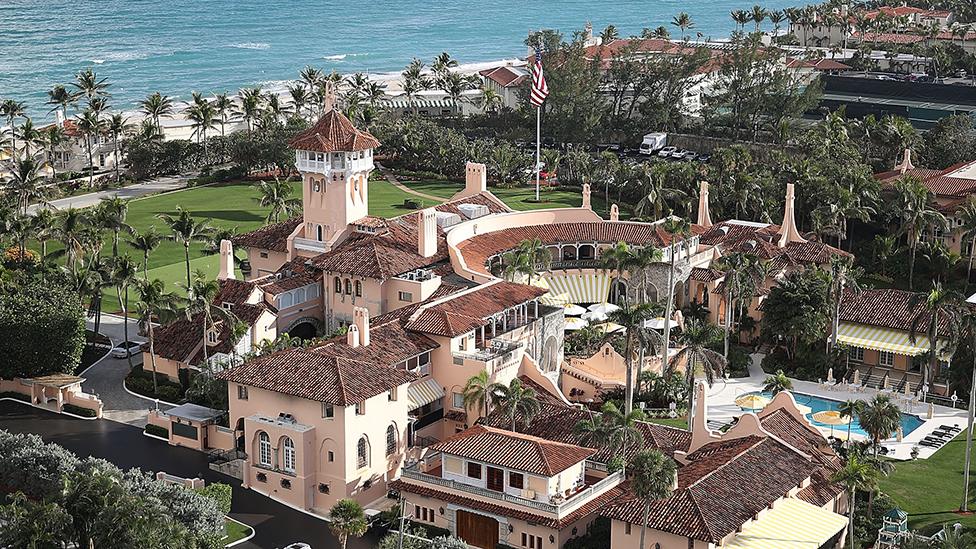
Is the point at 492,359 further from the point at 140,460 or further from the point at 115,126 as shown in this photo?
the point at 115,126

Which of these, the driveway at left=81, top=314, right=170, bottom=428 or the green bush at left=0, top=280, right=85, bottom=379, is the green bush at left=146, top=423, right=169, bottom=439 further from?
the green bush at left=0, top=280, right=85, bottom=379

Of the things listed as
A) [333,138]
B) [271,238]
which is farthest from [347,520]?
[271,238]

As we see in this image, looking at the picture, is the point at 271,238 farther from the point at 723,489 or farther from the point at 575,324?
the point at 723,489

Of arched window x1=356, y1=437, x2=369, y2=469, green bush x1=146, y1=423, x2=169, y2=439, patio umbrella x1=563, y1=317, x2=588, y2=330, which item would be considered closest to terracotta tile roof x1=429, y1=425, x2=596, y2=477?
arched window x1=356, y1=437, x2=369, y2=469

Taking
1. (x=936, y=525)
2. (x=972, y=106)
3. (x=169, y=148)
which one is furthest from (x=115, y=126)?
(x=936, y=525)

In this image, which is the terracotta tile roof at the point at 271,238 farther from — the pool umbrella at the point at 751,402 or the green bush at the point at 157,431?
the pool umbrella at the point at 751,402

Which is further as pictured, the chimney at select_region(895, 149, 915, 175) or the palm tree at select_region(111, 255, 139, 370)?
the chimney at select_region(895, 149, 915, 175)

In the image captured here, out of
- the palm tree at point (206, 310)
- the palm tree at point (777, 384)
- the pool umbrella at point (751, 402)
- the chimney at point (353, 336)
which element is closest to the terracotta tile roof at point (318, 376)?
the chimney at point (353, 336)
